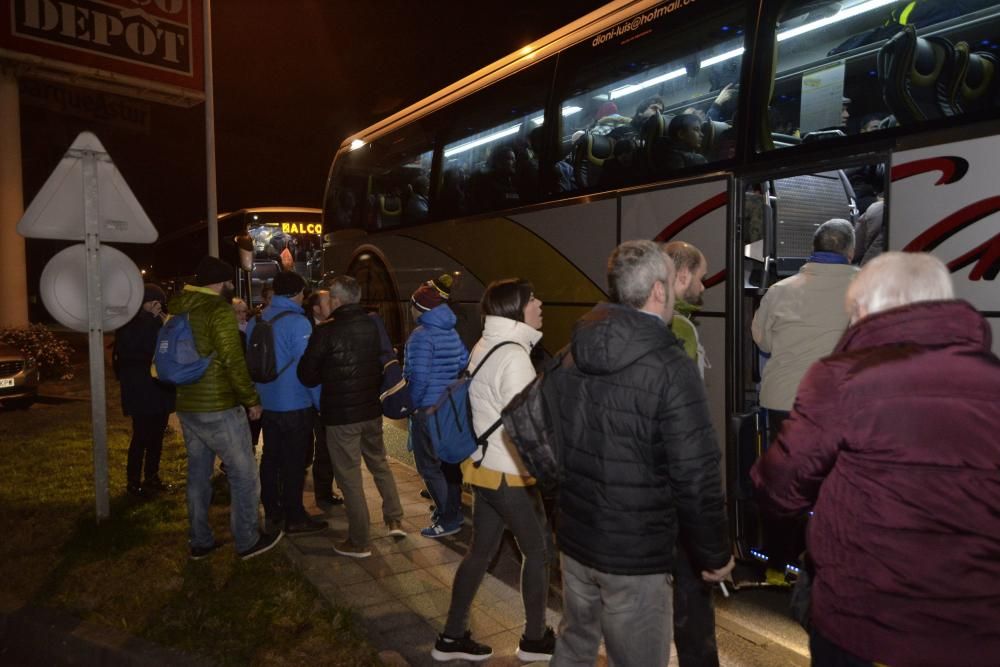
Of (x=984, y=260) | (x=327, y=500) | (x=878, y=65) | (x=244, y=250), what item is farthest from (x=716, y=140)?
(x=244, y=250)

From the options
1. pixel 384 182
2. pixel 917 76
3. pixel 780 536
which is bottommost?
pixel 780 536

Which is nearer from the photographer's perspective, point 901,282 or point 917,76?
point 901,282

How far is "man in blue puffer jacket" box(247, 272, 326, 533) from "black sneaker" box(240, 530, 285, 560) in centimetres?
16

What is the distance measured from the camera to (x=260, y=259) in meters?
19.4

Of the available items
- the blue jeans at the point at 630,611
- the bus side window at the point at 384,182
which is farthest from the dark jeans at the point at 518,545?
the bus side window at the point at 384,182

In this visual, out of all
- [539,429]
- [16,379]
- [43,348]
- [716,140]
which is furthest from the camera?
[43,348]

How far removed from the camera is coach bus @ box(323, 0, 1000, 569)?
12.5 ft

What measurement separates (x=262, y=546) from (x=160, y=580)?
2.15 feet

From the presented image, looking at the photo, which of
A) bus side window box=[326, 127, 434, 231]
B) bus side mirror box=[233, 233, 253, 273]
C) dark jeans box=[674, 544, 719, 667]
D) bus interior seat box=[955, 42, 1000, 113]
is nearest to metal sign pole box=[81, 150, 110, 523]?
bus side window box=[326, 127, 434, 231]

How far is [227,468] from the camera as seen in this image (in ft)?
16.2

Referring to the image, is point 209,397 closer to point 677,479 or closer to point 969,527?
point 677,479

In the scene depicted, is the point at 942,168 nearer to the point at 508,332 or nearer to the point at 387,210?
the point at 508,332

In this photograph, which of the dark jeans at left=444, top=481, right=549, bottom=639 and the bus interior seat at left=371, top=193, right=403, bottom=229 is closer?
the dark jeans at left=444, top=481, right=549, bottom=639

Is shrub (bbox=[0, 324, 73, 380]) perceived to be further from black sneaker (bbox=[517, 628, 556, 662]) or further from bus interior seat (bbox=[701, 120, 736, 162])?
black sneaker (bbox=[517, 628, 556, 662])
